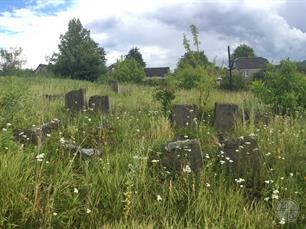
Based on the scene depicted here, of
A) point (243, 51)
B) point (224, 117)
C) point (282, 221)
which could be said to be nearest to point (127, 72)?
point (224, 117)

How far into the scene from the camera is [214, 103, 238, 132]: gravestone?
23.7 ft

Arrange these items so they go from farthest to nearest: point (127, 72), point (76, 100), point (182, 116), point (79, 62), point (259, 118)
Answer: point (79, 62)
point (127, 72)
point (76, 100)
point (259, 118)
point (182, 116)

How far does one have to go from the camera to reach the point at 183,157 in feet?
16.1

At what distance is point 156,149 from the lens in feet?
17.7

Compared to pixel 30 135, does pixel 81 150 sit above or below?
below

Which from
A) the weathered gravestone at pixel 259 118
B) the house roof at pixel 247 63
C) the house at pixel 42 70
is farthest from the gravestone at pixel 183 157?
the house roof at pixel 247 63

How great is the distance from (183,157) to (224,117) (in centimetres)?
260

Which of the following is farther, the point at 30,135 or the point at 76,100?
the point at 76,100

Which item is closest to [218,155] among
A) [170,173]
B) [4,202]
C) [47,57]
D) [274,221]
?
[170,173]

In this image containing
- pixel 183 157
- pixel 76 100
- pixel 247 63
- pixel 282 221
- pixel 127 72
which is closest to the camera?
pixel 282 221

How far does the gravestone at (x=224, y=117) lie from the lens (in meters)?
7.22

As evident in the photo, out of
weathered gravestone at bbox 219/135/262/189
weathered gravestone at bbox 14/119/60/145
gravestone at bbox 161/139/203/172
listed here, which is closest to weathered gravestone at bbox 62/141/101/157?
weathered gravestone at bbox 14/119/60/145

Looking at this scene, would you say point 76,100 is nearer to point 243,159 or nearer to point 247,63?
point 243,159

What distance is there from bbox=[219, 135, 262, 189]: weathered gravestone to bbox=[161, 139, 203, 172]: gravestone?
0.40 m
